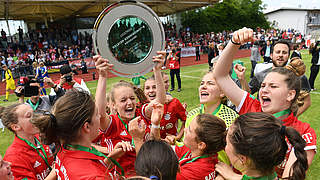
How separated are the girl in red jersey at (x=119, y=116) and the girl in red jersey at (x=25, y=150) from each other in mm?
597

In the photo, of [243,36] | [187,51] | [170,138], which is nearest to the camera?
[243,36]

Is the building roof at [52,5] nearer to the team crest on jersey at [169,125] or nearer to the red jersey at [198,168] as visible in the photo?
the team crest on jersey at [169,125]

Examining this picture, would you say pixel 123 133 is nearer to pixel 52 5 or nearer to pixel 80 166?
pixel 80 166

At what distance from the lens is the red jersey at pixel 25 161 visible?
78.4 inches

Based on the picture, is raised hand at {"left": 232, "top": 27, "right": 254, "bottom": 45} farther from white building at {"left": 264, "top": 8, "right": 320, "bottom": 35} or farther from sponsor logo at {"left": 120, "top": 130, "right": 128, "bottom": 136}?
white building at {"left": 264, "top": 8, "right": 320, "bottom": 35}

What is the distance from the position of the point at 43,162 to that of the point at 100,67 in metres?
1.24

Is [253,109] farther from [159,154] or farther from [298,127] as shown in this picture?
[159,154]

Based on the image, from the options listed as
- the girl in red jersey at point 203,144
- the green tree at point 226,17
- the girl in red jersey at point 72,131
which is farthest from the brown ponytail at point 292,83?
the green tree at point 226,17

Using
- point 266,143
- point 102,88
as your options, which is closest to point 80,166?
point 102,88

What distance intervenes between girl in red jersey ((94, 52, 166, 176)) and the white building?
58054mm

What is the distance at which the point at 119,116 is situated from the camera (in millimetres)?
2467

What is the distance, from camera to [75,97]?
162 centimetres

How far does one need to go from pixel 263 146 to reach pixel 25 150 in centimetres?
214

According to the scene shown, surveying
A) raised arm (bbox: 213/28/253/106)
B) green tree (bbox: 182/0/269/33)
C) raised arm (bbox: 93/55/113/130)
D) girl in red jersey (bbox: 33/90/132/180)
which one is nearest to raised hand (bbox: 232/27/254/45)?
raised arm (bbox: 213/28/253/106)
